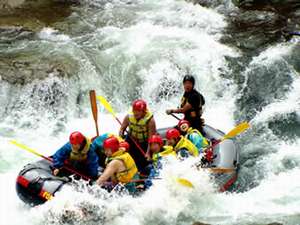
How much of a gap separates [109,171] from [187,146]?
1.34 metres

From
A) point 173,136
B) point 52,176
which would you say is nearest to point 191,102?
point 173,136

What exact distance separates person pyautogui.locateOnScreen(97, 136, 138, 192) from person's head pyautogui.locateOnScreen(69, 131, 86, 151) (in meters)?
0.32

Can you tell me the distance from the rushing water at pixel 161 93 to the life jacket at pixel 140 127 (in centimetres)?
82

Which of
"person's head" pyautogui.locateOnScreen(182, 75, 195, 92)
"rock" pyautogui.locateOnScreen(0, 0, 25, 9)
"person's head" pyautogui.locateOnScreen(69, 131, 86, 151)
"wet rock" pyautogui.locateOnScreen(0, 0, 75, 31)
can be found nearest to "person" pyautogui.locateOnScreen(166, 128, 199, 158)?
"person's head" pyautogui.locateOnScreen(182, 75, 195, 92)

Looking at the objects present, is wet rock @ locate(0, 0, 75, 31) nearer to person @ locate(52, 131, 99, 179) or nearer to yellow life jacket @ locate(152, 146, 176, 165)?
person @ locate(52, 131, 99, 179)

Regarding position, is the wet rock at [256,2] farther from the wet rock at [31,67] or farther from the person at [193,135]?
the person at [193,135]

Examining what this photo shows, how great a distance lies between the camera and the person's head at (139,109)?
8.25 meters

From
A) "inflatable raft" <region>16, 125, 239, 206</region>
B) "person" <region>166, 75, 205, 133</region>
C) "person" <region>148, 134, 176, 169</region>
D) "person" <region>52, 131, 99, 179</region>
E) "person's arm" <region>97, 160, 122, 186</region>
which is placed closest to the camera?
"person's arm" <region>97, 160, 122, 186</region>

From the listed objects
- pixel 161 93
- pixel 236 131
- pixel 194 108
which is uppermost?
pixel 194 108

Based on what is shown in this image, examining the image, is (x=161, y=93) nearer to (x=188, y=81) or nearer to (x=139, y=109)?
(x=188, y=81)

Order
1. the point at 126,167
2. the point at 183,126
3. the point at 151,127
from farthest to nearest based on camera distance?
the point at 183,126 < the point at 151,127 < the point at 126,167

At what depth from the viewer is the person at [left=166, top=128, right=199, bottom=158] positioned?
26.6 ft

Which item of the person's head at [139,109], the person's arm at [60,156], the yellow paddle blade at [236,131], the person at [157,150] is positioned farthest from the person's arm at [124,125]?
the yellow paddle blade at [236,131]

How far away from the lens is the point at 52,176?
7.69 metres
